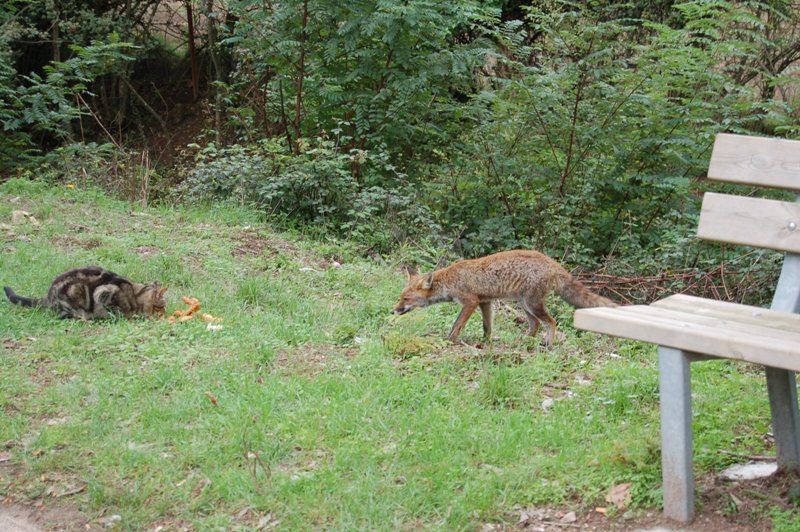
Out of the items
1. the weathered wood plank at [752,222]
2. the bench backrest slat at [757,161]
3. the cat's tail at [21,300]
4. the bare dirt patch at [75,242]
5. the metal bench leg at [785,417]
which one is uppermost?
the bench backrest slat at [757,161]

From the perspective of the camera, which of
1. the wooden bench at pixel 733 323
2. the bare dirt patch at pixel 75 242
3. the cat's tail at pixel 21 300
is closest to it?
the wooden bench at pixel 733 323

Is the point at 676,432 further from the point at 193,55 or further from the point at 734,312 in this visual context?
the point at 193,55

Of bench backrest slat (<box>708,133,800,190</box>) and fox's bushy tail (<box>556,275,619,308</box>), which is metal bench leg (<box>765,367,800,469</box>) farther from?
fox's bushy tail (<box>556,275,619,308</box>)

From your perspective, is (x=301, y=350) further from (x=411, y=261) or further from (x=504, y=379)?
(x=411, y=261)

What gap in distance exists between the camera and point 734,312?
418 centimetres

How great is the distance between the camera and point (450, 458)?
4.60 meters

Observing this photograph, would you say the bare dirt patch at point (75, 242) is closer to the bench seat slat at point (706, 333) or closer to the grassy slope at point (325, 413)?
the grassy slope at point (325, 413)

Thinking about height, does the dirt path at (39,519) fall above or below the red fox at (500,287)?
below

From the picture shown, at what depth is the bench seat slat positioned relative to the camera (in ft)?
10.8

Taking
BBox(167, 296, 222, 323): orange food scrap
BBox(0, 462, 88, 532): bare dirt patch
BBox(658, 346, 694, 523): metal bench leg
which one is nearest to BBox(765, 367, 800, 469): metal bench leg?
BBox(658, 346, 694, 523): metal bench leg

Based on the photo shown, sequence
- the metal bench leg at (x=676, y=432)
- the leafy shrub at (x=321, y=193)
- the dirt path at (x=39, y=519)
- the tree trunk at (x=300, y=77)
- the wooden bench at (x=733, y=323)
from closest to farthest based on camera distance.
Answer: the wooden bench at (x=733, y=323) < the metal bench leg at (x=676, y=432) < the dirt path at (x=39, y=519) < the leafy shrub at (x=321, y=193) < the tree trunk at (x=300, y=77)

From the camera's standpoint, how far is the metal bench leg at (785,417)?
13.5ft

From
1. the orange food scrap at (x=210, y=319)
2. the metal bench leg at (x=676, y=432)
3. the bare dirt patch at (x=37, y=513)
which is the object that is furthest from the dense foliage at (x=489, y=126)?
the bare dirt patch at (x=37, y=513)

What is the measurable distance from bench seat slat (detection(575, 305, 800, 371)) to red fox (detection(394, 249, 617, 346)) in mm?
3131
